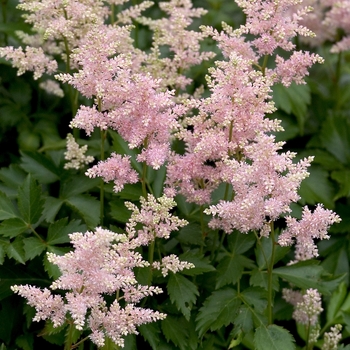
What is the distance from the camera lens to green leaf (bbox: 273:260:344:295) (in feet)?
8.84

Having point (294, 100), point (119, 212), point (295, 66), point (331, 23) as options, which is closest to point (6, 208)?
point (119, 212)

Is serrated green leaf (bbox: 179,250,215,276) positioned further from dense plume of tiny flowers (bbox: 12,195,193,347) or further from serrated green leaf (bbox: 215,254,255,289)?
dense plume of tiny flowers (bbox: 12,195,193,347)

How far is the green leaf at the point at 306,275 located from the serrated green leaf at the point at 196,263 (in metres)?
0.35

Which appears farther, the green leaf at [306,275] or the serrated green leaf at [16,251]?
the green leaf at [306,275]

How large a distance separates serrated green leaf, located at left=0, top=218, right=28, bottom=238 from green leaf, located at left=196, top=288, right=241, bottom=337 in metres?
0.80

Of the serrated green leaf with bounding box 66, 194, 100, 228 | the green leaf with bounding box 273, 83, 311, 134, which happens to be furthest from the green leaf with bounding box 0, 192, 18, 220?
the green leaf with bounding box 273, 83, 311, 134

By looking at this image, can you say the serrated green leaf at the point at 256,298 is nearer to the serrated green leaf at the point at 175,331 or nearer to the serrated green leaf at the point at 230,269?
the serrated green leaf at the point at 230,269

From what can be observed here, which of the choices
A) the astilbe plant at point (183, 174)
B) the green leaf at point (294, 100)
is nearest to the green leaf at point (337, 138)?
the green leaf at point (294, 100)

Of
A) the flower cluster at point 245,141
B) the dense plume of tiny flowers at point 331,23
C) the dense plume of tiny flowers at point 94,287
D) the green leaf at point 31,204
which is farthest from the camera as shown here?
the dense plume of tiny flowers at point 331,23

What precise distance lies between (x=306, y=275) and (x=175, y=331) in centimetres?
63

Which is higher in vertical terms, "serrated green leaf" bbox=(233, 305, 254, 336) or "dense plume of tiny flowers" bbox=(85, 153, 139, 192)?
"dense plume of tiny flowers" bbox=(85, 153, 139, 192)

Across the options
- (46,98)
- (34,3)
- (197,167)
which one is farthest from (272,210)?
(46,98)

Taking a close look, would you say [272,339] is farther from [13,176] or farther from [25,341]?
[13,176]

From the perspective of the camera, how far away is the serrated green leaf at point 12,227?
101 inches
